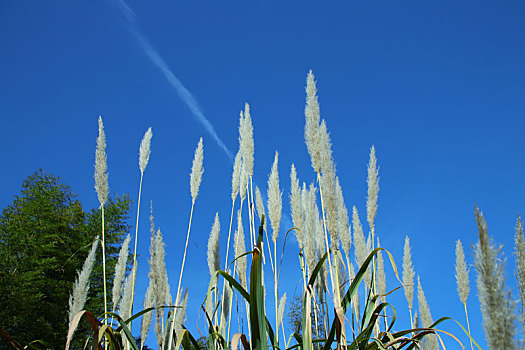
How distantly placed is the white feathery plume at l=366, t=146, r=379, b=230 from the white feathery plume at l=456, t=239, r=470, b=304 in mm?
1470

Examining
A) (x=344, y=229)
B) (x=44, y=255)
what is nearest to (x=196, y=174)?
(x=344, y=229)

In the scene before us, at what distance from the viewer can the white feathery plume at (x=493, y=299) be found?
2.96 ft

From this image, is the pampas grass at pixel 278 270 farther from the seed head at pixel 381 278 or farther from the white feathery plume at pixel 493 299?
the white feathery plume at pixel 493 299

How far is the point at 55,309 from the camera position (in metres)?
17.5

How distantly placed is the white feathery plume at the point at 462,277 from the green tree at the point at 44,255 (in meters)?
13.2

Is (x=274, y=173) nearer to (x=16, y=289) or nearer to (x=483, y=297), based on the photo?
(x=483, y=297)

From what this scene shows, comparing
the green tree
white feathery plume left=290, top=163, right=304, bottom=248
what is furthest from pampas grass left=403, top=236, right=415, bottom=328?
the green tree

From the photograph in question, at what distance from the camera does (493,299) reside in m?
0.92

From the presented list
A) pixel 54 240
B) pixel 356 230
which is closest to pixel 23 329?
pixel 54 240

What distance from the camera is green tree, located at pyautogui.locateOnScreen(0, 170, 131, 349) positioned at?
1531 centimetres

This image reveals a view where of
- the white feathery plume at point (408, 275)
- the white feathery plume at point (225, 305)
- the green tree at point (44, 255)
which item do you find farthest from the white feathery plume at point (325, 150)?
the green tree at point (44, 255)

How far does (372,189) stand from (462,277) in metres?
1.70

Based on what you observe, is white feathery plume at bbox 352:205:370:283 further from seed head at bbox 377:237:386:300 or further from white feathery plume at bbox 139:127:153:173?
white feathery plume at bbox 139:127:153:173

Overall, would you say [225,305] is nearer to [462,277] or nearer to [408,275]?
[408,275]
